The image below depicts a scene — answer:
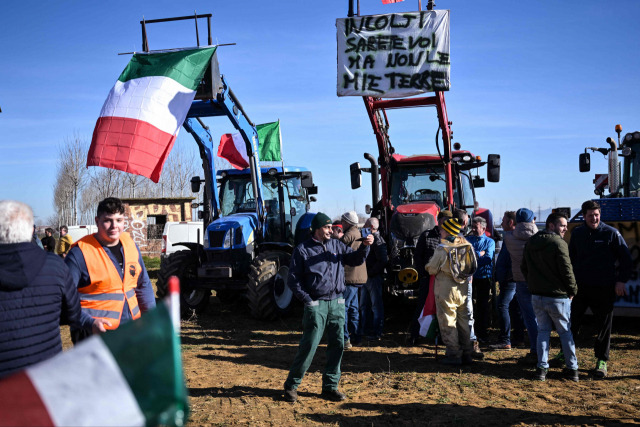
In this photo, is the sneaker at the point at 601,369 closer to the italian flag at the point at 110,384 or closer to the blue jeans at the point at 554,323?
the blue jeans at the point at 554,323

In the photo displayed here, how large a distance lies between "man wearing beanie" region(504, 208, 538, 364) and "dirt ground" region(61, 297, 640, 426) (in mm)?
376

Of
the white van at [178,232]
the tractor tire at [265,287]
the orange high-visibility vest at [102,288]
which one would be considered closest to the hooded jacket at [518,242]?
the tractor tire at [265,287]

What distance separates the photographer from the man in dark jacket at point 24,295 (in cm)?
264

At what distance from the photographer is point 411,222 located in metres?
8.80

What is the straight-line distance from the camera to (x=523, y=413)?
4.89 metres

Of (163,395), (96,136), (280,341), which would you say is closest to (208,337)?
(280,341)

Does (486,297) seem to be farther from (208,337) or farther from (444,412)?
(208,337)


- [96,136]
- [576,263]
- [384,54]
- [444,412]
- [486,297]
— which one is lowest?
[444,412]

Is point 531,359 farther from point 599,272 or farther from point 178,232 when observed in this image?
point 178,232

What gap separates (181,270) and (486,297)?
17.1 ft

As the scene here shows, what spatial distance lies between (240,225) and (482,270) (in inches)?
172

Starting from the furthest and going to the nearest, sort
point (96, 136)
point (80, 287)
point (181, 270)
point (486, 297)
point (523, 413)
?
point (181, 270) → point (486, 297) → point (96, 136) → point (523, 413) → point (80, 287)

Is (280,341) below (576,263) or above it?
below

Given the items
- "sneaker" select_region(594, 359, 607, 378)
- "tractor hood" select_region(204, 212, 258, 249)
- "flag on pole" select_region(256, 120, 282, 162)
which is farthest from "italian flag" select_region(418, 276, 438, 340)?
"flag on pole" select_region(256, 120, 282, 162)
